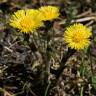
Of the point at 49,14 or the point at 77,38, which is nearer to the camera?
the point at 77,38

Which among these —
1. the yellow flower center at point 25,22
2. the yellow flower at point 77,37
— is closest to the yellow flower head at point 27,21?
the yellow flower center at point 25,22

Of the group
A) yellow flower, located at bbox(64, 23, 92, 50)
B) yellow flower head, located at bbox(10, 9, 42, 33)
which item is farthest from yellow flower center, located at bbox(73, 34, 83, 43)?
yellow flower head, located at bbox(10, 9, 42, 33)

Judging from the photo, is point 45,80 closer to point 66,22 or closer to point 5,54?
point 5,54

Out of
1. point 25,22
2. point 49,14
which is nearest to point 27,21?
point 25,22

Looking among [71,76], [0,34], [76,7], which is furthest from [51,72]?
[76,7]

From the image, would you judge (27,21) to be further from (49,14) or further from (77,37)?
(77,37)

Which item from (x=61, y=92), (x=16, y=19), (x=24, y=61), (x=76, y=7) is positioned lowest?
(x=61, y=92)
